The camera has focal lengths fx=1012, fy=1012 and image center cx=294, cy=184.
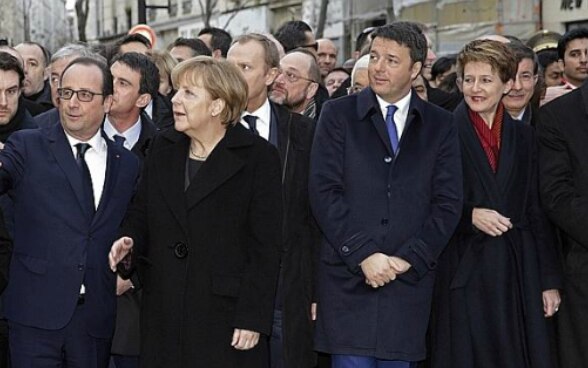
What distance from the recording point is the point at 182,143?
18.4 ft

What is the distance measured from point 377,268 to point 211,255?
0.98 m

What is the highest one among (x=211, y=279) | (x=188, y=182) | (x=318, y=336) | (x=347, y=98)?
(x=347, y=98)

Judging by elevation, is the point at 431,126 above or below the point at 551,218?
above

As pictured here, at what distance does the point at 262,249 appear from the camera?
536 centimetres

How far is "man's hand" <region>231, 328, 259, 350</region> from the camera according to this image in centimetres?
527

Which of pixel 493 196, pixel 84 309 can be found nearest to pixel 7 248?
pixel 84 309

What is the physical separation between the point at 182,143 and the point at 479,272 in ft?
6.76

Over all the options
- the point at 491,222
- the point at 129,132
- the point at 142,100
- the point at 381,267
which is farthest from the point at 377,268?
the point at 142,100

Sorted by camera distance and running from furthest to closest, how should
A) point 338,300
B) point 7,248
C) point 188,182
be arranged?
point 338,300 → point 188,182 → point 7,248

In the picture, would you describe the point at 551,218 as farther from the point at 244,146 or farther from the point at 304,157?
the point at 244,146

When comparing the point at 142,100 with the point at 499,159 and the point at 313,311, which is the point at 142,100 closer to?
the point at 313,311

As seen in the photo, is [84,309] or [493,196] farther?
[493,196]

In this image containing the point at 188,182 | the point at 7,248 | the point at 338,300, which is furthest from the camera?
the point at 338,300

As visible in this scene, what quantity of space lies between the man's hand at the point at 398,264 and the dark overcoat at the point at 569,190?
3.61 ft
